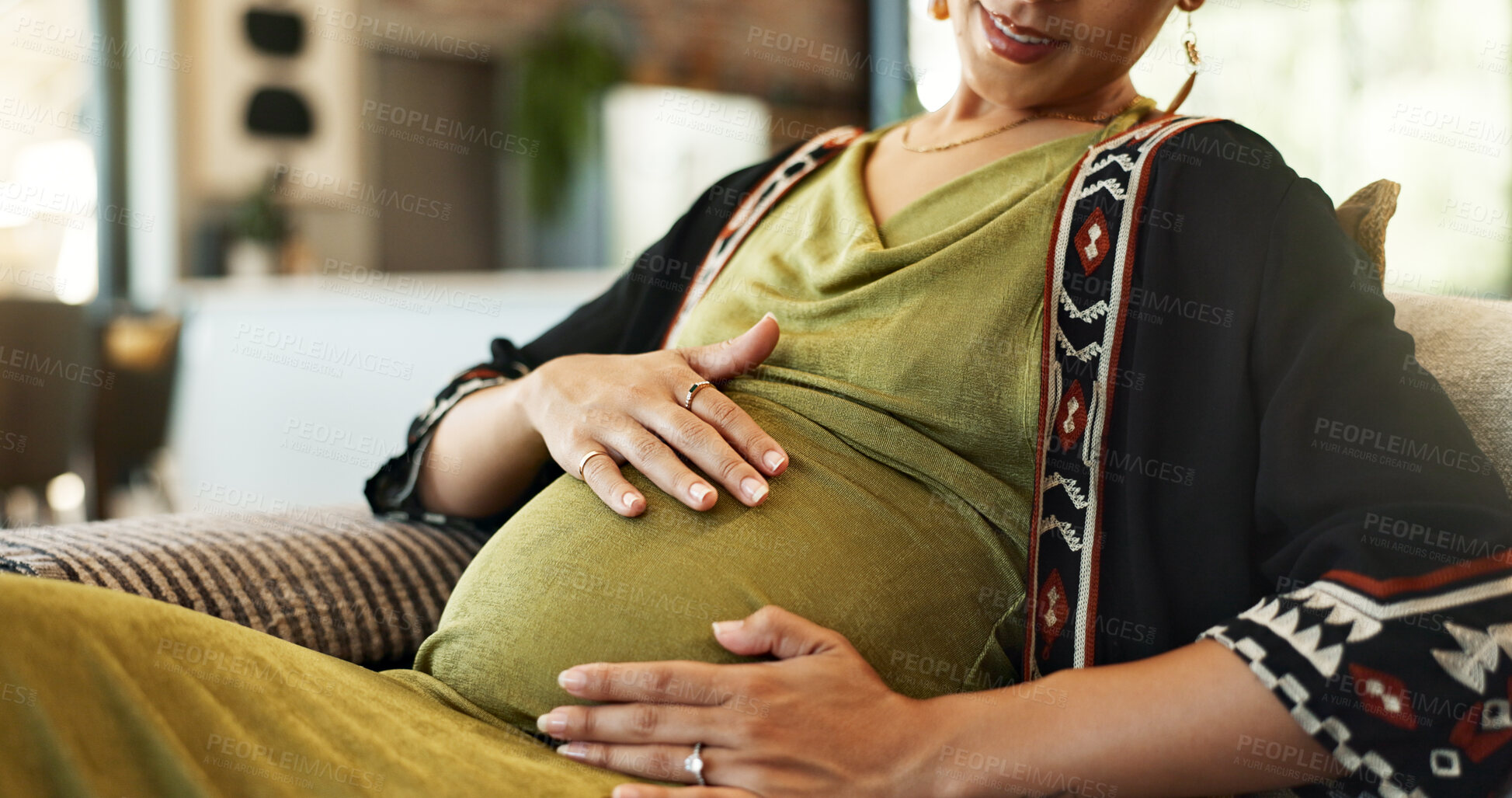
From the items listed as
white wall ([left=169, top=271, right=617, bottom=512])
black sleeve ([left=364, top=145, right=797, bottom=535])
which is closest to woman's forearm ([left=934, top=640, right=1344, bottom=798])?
black sleeve ([left=364, top=145, right=797, bottom=535])

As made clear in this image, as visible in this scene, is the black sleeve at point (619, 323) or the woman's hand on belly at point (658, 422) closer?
the woman's hand on belly at point (658, 422)

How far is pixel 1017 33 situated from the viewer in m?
0.99

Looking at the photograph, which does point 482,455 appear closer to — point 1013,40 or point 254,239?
point 1013,40

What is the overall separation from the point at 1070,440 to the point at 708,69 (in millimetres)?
5566

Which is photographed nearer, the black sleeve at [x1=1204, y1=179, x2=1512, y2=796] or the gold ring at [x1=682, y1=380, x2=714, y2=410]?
the black sleeve at [x1=1204, y1=179, x2=1512, y2=796]

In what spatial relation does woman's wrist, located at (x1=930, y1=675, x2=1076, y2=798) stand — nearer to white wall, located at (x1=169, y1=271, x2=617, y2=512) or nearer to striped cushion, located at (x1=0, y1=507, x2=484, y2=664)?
striped cushion, located at (x1=0, y1=507, x2=484, y2=664)

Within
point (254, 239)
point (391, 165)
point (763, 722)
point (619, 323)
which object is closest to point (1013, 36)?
point (619, 323)

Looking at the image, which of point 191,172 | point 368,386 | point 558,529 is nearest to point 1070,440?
point 558,529

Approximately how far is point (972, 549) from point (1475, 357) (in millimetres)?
411

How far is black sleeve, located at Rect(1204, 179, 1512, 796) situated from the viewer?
66 centimetres

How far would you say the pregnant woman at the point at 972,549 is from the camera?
2.17 feet

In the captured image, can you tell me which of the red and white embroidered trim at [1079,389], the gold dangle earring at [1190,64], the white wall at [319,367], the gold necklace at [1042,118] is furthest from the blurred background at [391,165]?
the red and white embroidered trim at [1079,389]

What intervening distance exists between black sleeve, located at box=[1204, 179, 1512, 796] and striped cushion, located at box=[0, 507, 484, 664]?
29.5 inches

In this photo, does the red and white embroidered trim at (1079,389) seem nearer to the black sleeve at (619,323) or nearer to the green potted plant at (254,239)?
the black sleeve at (619,323)
